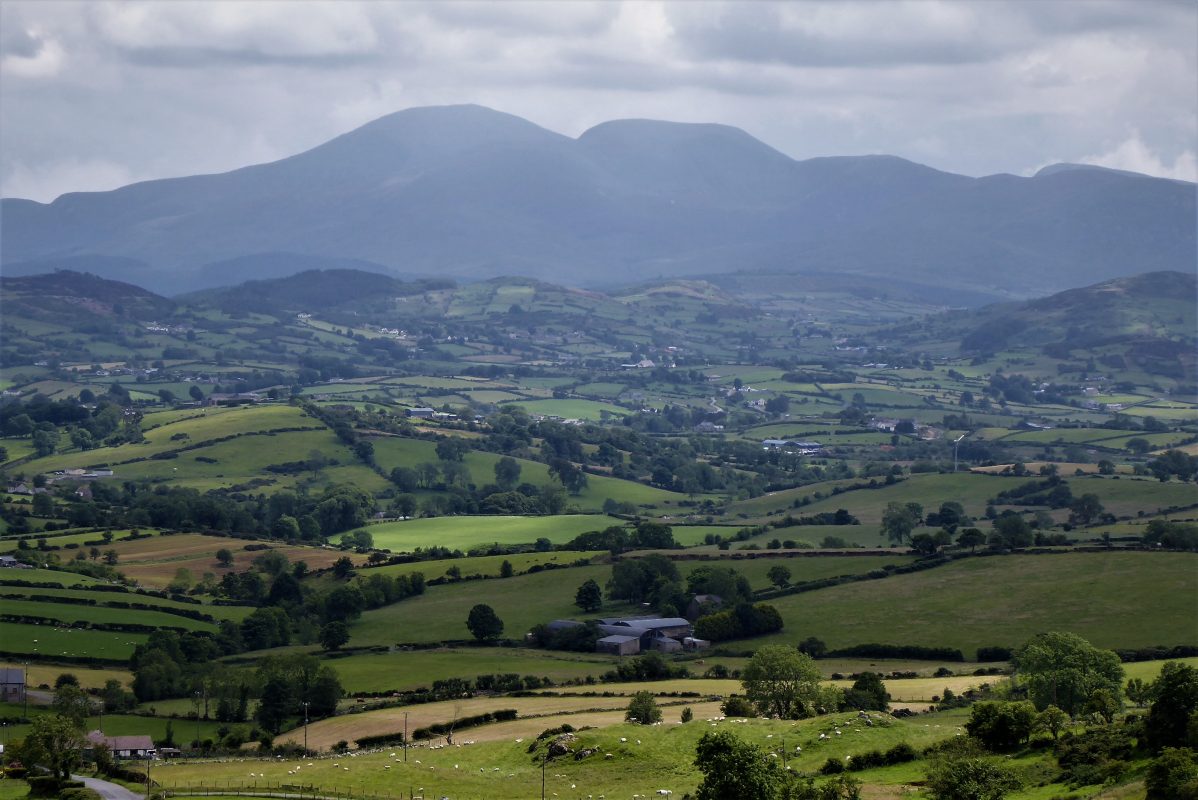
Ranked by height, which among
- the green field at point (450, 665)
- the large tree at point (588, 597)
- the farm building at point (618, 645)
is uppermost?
the large tree at point (588, 597)

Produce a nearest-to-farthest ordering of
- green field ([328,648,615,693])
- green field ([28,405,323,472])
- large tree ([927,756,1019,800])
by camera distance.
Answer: large tree ([927,756,1019,800]) → green field ([328,648,615,693]) → green field ([28,405,323,472])

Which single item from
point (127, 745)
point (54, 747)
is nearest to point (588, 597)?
point (127, 745)

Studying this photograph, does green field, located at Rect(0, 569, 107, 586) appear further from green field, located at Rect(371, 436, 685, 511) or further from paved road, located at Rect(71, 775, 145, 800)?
green field, located at Rect(371, 436, 685, 511)

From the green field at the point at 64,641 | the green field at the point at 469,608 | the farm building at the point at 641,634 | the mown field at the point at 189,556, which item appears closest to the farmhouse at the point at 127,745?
the green field at the point at 64,641

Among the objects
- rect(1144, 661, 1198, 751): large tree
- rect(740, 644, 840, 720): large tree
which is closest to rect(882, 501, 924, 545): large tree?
rect(740, 644, 840, 720): large tree

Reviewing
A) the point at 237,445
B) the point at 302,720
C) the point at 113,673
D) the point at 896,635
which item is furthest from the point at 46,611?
the point at 237,445

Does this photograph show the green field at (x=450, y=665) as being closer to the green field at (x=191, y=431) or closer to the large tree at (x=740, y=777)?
the large tree at (x=740, y=777)

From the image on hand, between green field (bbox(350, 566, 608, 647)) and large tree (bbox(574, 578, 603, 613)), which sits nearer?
green field (bbox(350, 566, 608, 647))
